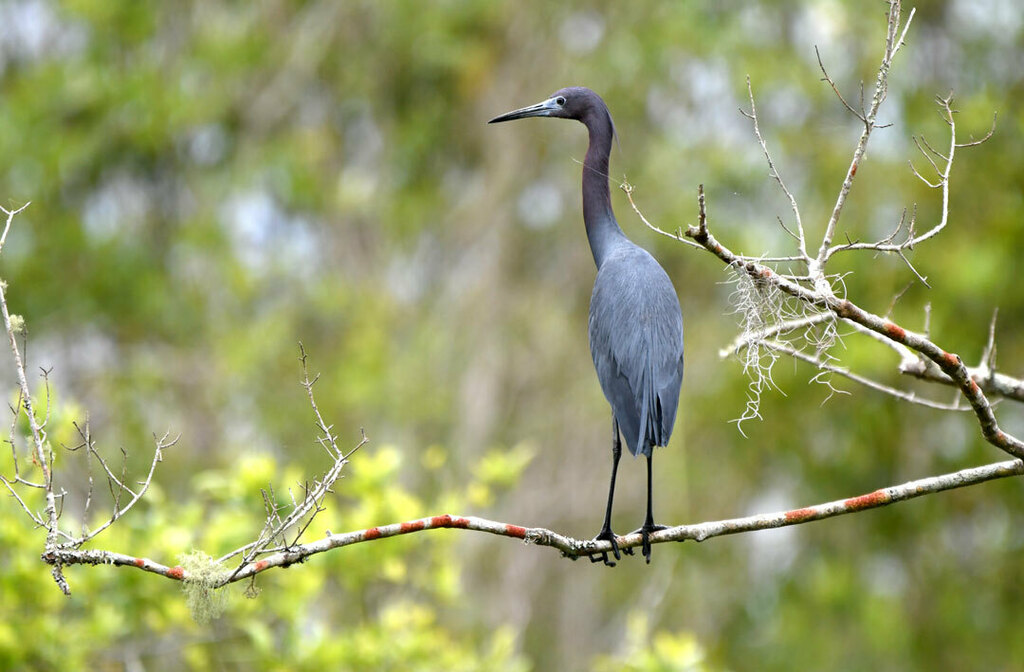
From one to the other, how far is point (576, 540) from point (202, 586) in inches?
39.1

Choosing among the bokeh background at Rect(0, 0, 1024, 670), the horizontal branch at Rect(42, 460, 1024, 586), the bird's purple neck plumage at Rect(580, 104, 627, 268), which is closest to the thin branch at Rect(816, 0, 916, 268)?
the horizontal branch at Rect(42, 460, 1024, 586)

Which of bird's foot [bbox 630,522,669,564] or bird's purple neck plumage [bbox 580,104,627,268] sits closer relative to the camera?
bird's foot [bbox 630,522,669,564]

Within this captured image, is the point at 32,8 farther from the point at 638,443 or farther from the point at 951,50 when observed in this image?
the point at 638,443

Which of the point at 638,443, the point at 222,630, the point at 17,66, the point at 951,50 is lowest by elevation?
→ the point at 638,443

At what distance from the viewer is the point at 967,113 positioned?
976cm

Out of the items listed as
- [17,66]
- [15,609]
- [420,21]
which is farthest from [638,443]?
[17,66]

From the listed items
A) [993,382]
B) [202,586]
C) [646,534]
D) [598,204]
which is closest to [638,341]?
[598,204]

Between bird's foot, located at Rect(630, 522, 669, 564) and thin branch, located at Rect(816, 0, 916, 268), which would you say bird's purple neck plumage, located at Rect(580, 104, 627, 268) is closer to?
bird's foot, located at Rect(630, 522, 669, 564)

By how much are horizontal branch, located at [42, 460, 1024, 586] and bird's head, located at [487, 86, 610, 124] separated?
5.66ft

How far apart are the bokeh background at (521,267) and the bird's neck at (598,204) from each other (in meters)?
5.94

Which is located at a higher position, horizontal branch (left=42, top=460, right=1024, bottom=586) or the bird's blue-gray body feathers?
the bird's blue-gray body feathers

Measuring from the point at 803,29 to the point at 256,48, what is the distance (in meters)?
6.52

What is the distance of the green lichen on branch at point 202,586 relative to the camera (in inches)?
115

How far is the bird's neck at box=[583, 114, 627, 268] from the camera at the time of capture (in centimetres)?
441
